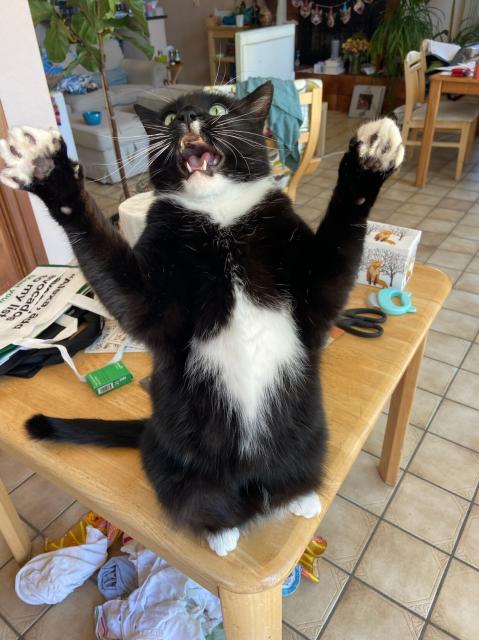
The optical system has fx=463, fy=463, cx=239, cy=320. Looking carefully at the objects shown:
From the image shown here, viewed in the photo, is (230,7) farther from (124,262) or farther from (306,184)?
(124,262)

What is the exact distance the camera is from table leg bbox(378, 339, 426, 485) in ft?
3.72

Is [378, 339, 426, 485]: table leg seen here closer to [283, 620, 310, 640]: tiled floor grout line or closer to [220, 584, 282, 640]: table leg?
[283, 620, 310, 640]: tiled floor grout line

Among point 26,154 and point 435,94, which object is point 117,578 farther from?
point 435,94

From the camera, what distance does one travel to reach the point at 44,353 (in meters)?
0.91

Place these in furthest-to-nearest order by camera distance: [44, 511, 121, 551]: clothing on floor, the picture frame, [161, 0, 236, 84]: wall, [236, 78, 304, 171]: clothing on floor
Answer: [161, 0, 236, 84]: wall, the picture frame, [236, 78, 304, 171]: clothing on floor, [44, 511, 121, 551]: clothing on floor

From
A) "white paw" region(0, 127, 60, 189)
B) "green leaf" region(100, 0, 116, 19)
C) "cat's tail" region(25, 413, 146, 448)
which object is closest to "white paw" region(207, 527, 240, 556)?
"cat's tail" region(25, 413, 146, 448)

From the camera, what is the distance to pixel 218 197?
2.10 ft

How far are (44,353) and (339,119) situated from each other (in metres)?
4.76

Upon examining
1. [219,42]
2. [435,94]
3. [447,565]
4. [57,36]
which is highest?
[57,36]

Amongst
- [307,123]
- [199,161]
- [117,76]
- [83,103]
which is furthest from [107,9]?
[117,76]

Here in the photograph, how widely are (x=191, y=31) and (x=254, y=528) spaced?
6946mm

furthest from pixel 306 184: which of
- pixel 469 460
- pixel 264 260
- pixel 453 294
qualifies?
pixel 264 260

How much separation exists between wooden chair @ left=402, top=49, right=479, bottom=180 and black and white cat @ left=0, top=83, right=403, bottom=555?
10.1 feet

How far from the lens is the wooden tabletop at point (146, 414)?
1.90ft
